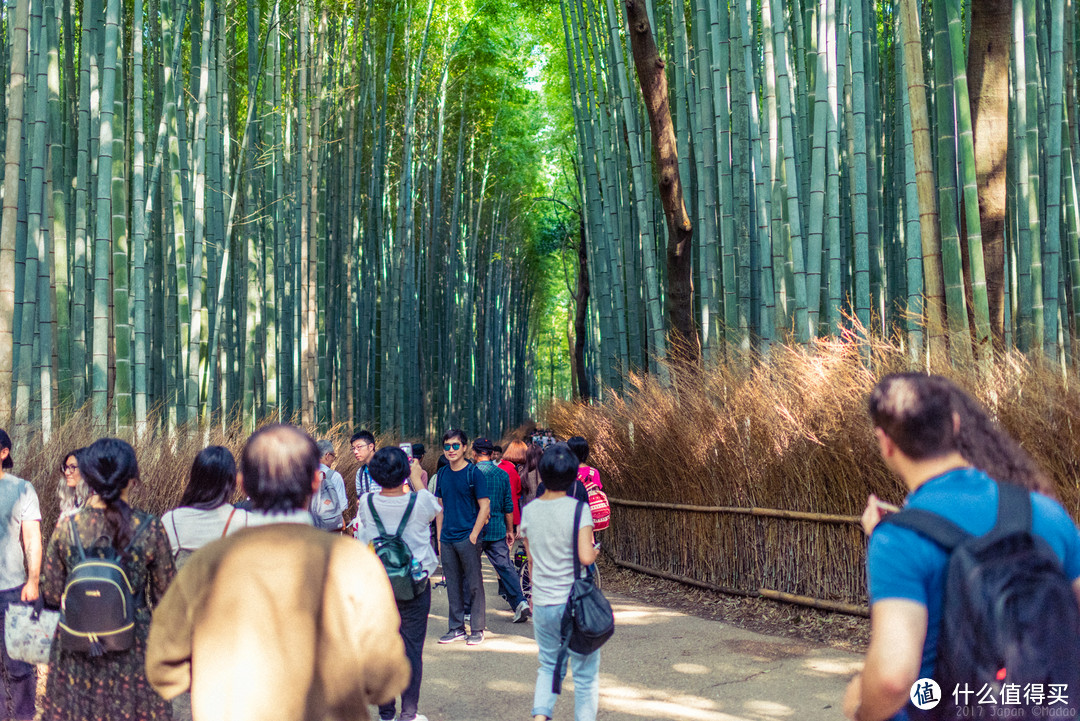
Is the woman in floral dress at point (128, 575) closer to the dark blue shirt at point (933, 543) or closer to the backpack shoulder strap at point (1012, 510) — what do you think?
the dark blue shirt at point (933, 543)

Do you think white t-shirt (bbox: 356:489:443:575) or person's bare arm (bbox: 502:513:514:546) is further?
person's bare arm (bbox: 502:513:514:546)

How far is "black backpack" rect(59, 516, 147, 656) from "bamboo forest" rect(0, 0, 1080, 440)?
2.96 m

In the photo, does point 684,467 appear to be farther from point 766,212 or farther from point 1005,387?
point 1005,387

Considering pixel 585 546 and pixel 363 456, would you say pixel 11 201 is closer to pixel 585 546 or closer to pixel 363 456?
pixel 363 456

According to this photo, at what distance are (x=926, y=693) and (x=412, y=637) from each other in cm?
229

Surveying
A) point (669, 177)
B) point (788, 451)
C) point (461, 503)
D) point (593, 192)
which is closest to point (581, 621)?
point (461, 503)

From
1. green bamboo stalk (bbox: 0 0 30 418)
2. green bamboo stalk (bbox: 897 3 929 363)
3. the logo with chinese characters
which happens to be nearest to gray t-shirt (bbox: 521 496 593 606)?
the logo with chinese characters

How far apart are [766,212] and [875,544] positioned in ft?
17.4

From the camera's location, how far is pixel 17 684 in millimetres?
2727

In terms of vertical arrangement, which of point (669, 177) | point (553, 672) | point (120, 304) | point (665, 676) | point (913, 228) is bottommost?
point (665, 676)

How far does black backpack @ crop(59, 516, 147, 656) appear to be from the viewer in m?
1.88

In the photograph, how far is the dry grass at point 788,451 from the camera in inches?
143

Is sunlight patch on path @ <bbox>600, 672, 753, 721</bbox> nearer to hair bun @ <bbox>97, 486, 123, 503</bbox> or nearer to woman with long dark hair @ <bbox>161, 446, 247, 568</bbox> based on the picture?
woman with long dark hair @ <bbox>161, 446, 247, 568</bbox>

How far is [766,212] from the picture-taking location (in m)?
6.26
